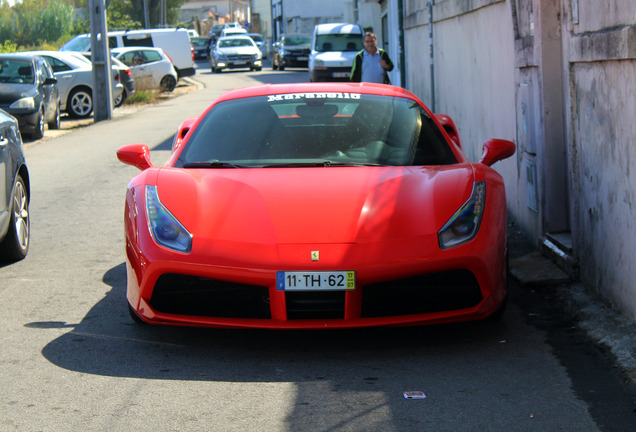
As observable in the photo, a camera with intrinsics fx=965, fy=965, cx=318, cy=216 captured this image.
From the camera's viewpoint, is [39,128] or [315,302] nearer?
[315,302]

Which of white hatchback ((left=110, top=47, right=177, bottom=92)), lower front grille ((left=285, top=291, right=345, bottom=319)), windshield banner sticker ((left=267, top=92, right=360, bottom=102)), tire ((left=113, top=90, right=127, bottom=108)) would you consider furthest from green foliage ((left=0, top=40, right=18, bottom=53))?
lower front grille ((left=285, top=291, right=345, bottom=319))

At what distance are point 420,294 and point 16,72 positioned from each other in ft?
50.6

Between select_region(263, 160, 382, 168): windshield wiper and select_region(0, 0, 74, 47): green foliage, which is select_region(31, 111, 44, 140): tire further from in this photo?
select_region(0, 0, 74, 47): green foliage

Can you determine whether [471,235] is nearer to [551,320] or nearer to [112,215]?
[551,320]

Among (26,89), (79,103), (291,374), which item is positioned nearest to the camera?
(291,374)

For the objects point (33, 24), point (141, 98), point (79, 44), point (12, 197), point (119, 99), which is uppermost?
point (33, 24)

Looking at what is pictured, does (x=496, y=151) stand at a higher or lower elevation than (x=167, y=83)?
lower

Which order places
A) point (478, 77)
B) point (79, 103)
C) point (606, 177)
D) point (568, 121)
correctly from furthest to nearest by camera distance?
point (79, 103) → point (478, 77) → point (568, 121) → point (606, 177)

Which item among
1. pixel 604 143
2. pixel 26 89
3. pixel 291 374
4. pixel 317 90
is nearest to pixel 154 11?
pixel 26 89

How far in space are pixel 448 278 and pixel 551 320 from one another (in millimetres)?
1042

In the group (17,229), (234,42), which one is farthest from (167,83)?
(17,229)

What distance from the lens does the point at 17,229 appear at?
7430 millimetres

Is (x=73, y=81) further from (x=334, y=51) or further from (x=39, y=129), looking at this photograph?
(x=334, y=51)

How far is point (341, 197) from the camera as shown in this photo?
5.08 meters
